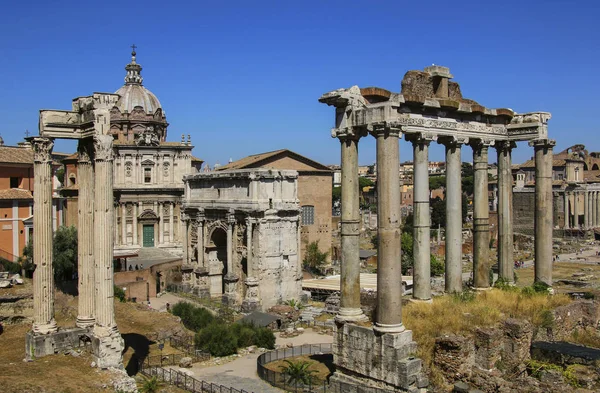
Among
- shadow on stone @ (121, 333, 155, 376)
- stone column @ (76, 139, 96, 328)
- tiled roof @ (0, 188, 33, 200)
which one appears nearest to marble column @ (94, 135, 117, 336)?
stone column @ (76, 139, 96, 328)

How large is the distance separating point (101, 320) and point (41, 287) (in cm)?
200

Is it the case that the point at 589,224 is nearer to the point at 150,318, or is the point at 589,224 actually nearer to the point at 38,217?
the point at 150,318

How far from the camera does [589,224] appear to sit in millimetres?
75188

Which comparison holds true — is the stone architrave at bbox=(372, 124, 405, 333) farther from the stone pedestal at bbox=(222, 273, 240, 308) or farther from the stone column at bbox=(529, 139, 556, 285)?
the stone pedestal at bbox=(222, 273, 240, 308)

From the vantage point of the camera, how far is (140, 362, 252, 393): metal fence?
16330 mm

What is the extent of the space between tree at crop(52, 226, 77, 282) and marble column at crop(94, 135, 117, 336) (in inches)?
678

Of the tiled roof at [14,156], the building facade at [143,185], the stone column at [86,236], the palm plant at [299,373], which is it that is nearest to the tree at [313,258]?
the building facade at [143,185]

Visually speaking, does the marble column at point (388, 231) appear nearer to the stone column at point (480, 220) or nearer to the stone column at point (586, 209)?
the stone column at point (480, 220)

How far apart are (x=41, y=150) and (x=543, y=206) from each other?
14208 millimetres

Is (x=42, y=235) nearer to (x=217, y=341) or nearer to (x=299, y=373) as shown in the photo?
(x=299, y=373)

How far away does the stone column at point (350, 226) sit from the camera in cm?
1419

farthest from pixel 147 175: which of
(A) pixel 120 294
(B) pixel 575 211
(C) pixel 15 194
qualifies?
(B) pixel 575 211

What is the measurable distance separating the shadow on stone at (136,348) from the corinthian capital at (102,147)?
6024 mm

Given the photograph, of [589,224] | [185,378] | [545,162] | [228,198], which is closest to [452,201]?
[545,162]
